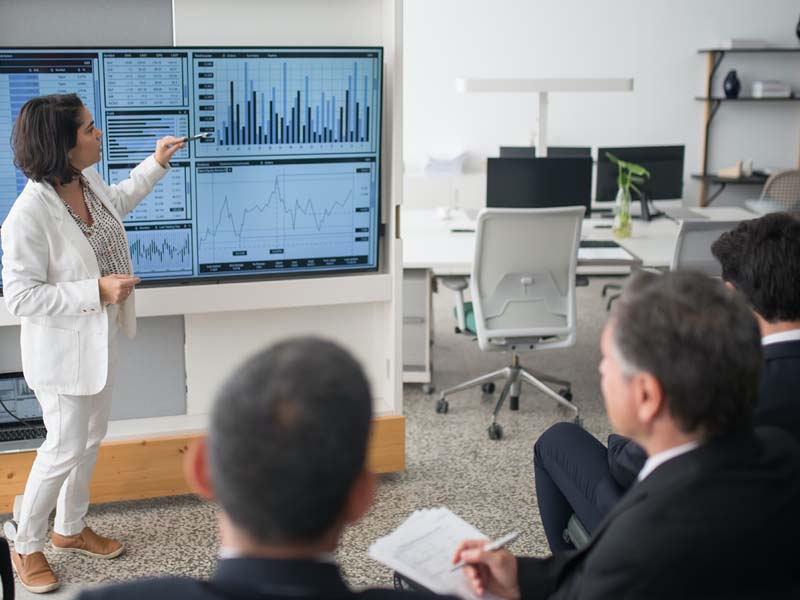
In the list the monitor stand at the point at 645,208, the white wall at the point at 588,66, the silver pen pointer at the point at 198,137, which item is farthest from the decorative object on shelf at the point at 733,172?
the silver pen pointer at the point at 198,137

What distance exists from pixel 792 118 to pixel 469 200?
2.79 meters

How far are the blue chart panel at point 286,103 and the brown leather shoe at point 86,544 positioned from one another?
4.60 feet

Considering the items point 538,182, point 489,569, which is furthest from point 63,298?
point 538,182

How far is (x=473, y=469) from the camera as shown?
4.19 metres

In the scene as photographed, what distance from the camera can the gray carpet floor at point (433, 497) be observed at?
337 centimetres

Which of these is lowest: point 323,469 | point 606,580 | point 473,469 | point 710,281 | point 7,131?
point 473,469

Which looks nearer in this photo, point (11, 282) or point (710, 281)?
point (710, 281)

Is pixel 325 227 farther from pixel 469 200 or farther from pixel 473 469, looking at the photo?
pixel 469 200

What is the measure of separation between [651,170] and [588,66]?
199cm

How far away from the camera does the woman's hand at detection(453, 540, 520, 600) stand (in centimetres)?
193

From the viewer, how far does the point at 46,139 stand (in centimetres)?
298

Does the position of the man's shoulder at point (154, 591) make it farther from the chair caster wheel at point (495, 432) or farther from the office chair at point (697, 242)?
the office chair at point (697, 242)

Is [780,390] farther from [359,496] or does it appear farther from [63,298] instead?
[63,298]

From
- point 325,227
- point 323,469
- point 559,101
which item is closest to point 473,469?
point 325,227
